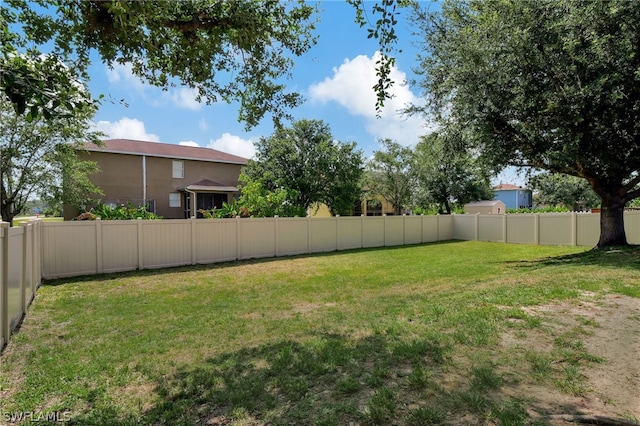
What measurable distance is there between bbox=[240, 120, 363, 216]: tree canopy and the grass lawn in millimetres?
12843

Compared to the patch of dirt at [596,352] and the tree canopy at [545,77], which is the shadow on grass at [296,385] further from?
the tree canopy at [545,77]

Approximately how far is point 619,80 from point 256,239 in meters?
11.1

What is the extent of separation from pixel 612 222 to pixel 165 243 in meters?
14.3

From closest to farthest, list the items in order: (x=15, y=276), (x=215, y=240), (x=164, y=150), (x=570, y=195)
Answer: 1. (x=15, y=276)
2. (x=215, y=240)
3. (x=164, y=150)
4. (x=570, y=195)

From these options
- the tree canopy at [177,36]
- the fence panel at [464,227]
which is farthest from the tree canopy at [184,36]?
the fence panel at [464,227]

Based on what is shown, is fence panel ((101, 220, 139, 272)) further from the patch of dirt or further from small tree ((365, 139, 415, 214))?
small tree ((365, 139, 415, 214))

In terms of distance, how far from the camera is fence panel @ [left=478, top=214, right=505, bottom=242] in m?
17.6

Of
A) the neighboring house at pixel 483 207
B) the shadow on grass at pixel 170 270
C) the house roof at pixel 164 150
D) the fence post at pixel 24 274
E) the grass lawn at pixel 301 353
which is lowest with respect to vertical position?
the shadow on grass at pixel 170 270

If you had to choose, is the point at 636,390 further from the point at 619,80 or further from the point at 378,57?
the point at 619,80

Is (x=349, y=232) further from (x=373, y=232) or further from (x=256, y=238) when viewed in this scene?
(x=256, y=238)

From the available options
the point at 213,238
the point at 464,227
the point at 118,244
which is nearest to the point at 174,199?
the point at 213,238

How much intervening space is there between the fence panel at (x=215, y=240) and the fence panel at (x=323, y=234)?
3458mm

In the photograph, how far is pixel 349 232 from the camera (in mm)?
15594

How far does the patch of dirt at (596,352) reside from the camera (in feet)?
7.81
